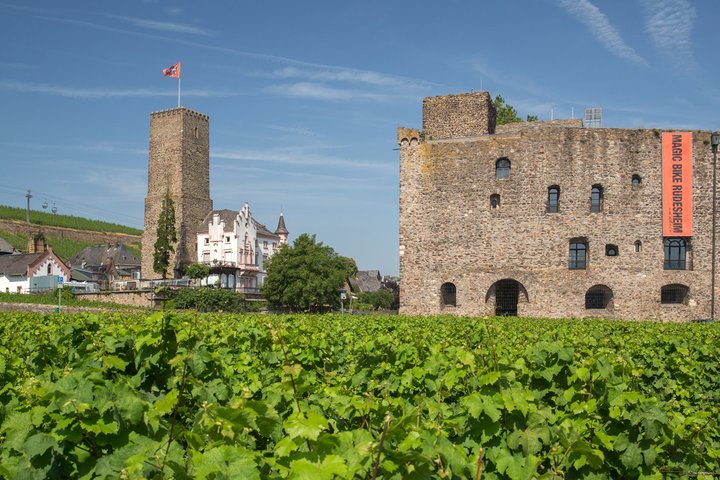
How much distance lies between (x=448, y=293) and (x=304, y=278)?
60.3ft

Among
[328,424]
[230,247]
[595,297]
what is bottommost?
[595,297]

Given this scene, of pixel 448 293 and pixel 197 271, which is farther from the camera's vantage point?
pixel 197 271

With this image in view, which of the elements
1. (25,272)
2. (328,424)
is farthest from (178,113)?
(328,424)

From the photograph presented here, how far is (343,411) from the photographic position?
482 cm

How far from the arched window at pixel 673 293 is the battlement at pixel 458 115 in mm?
12928

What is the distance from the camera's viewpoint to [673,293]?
33969mm

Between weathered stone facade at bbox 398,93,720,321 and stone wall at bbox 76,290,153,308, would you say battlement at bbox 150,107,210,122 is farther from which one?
weathered stone facade at bbox 398,93,720,321

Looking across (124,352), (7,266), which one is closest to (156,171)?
(7,266)

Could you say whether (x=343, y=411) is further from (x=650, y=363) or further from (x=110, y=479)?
(x=650, y=363)

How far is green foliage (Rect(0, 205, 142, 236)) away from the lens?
10638 cm

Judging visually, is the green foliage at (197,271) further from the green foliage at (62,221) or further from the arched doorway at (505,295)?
the green foliage at (62,221)

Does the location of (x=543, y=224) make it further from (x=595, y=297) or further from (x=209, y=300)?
(x=209, y=300)

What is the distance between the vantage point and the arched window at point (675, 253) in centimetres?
3362

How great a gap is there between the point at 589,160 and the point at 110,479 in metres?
33.9
